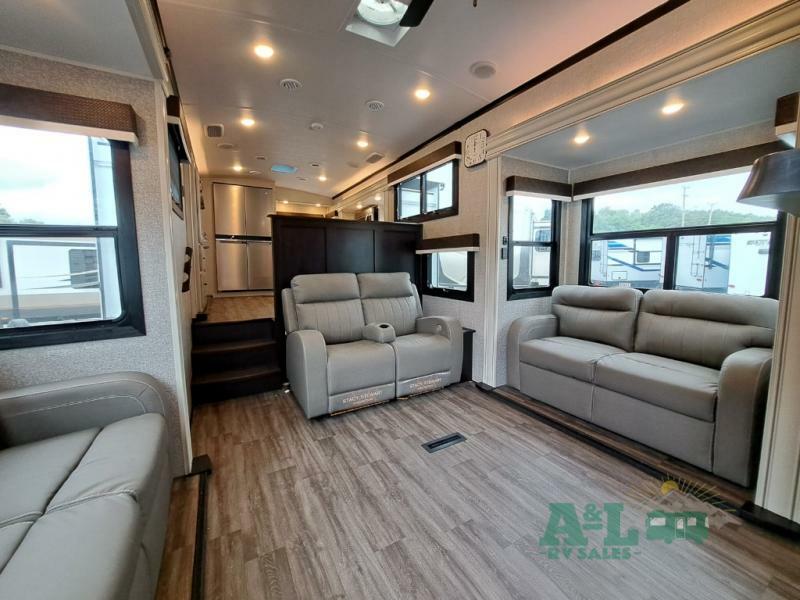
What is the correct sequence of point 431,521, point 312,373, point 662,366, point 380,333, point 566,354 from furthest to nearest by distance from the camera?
point 380,333 → point 566,354 → point 312,373 → point 662,366 → point 431,521

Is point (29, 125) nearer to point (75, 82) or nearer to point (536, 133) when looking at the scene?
point (75, 82)

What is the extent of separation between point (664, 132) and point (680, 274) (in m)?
1.16

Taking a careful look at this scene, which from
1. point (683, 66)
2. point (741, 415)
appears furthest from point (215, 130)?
point (741, 415)

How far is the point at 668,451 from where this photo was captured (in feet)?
6.49

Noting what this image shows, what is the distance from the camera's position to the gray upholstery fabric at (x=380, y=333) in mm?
2805

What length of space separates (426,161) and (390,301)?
1.69m

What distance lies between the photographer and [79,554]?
0.80 m

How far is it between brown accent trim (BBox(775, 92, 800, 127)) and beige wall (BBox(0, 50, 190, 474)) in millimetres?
3107

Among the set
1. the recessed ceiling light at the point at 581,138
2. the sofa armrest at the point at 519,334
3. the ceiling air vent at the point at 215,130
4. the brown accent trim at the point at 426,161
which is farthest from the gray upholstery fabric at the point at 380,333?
the ceiling air vent at the point at 215,130

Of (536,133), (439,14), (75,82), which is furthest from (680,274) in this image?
(75,82)

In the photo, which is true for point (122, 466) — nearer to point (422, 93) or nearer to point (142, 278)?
point (142, 278)

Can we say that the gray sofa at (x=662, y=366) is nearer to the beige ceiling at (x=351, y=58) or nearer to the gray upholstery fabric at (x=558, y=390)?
the gray upholstery fabric at (x=558, y=390)

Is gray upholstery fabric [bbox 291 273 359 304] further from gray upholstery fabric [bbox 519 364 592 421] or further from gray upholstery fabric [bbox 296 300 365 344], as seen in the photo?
gray upholstery fabric [bbox 519 364 592 421]

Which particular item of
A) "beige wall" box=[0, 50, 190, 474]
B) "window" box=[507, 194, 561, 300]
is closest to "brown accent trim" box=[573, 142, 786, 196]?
"window" box=[507, 194, 561, 300]
